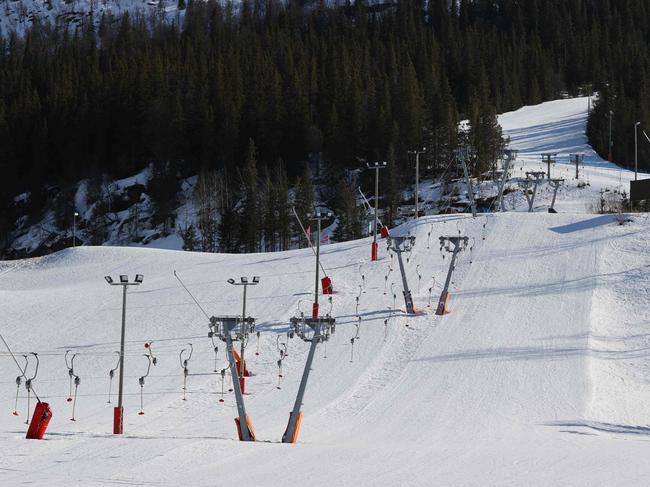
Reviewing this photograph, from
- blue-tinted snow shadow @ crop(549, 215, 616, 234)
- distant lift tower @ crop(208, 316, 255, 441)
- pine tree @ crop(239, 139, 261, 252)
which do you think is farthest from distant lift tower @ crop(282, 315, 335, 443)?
pine tree @ crop(239, 139, 261, 252)

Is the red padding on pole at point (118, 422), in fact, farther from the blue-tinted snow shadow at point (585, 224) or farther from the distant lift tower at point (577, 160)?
the distant lift tower at point (577, 160)

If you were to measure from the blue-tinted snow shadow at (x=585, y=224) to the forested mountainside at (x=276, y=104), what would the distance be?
90.5 feet

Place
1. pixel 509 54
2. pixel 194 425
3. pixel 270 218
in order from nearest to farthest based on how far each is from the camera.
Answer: pixel 194 425 → pixel 270 218 → pixel 509 54

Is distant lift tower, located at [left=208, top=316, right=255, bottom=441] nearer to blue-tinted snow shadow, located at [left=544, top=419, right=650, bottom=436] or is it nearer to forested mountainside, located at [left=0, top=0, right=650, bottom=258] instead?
blue-tinted snow shadow, located at [left=544, top=419, right=650, bottom=436]

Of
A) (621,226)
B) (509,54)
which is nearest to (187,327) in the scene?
(621,226)

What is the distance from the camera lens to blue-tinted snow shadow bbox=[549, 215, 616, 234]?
126ft

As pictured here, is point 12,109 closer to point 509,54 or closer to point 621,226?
point 509,54

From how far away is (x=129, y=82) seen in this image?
93250mm

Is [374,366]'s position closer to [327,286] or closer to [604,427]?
[604,427]

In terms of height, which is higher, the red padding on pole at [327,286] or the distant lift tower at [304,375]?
the distant lift tower at [304,375]

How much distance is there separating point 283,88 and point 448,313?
61180 mm

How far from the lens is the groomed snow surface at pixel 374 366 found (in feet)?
41.2

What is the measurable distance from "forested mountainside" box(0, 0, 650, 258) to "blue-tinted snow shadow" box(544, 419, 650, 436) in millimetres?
47558

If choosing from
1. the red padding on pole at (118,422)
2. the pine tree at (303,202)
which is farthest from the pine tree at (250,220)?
the red padding on pole at (118,422)
